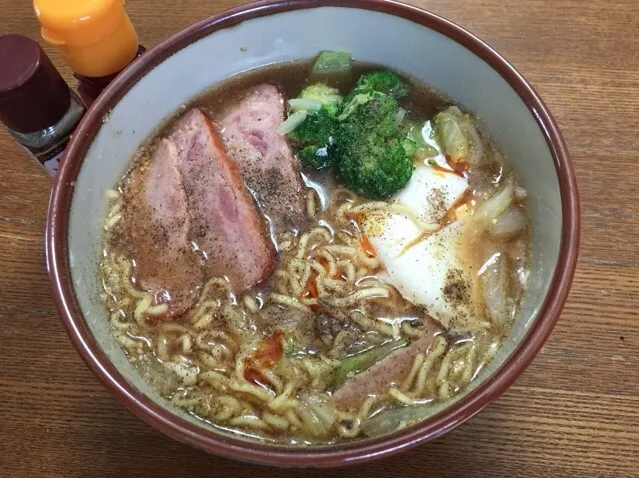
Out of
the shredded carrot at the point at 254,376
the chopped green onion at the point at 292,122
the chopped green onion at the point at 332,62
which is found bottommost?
the shredded carrot at the point at 254,376

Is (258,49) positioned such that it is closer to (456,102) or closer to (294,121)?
(294,121)

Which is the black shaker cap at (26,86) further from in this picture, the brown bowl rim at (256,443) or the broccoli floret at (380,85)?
the broccoli floret at (380,85)

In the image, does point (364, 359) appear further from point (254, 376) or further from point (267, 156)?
point (267, 156)

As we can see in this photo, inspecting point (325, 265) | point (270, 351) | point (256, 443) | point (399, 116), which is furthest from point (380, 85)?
point (256, 443)

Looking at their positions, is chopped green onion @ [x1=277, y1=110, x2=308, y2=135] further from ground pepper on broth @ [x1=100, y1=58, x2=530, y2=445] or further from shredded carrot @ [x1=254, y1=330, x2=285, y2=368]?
shredded carrot @ [x1=254, y1=330, x2=285, y2=368]

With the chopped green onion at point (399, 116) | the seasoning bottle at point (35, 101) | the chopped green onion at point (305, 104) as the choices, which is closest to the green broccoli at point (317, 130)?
the chopped green onion at point (305, 104)

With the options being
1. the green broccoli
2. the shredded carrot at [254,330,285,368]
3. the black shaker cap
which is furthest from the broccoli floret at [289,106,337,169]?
the black shaker cap
